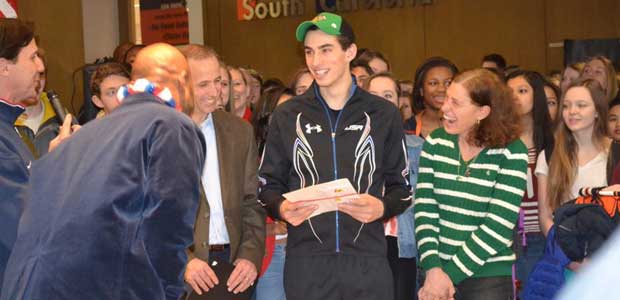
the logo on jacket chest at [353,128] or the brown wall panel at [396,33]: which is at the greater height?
the brown wall panel at [396,33]

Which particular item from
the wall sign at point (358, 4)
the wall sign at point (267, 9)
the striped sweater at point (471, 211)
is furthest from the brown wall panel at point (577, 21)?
the striped sweater at point (471, 211)

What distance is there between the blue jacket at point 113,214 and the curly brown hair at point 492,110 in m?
2.08

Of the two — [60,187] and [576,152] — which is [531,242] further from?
[60,187]

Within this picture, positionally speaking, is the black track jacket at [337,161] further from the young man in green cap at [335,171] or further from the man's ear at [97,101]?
the man's ear at [97,101]

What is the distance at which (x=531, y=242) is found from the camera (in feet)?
16.1

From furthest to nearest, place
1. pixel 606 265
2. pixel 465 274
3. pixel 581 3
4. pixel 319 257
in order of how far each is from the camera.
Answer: pixel 581 3
pixel 465 274
pixel 319 257
pixel 606 265

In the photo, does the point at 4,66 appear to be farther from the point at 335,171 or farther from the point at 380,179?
the point at 380,179

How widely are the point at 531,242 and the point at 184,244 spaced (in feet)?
9.75

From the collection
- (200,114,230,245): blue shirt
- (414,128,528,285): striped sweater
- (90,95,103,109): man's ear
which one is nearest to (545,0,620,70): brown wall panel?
(414,128,528,285): striped sweater

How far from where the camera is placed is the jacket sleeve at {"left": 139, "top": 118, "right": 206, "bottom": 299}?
2.45 meters

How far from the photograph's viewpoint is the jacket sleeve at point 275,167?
3.82m

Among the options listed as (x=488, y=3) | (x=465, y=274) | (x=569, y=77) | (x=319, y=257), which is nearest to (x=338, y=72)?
(x=319, y=257)

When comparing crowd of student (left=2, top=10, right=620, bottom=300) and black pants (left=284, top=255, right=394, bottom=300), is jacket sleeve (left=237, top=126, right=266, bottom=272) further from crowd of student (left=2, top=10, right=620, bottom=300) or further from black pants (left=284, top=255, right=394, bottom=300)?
black pants (left=284, top=255, right=394, bottom=300)

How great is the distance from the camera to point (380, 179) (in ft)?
12.4
